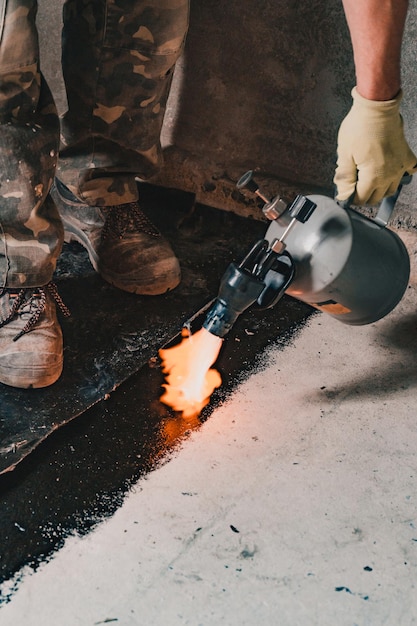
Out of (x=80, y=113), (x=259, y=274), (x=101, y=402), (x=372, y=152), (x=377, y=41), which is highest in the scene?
(x=377, y=41)

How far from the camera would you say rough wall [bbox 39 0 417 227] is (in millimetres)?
2320

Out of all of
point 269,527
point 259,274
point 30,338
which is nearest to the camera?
point 269,527

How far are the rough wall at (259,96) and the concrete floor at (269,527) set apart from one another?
86 centimetres

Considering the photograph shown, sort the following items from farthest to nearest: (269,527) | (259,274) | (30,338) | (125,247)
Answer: (125,247)
(30,338)
(259,274)
(269,527)

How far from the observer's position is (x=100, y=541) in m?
1.40

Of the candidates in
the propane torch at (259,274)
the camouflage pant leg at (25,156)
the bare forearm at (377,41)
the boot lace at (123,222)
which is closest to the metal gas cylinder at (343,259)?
the propane torch at (259,274)

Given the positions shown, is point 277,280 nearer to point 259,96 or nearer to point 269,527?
point 269,527

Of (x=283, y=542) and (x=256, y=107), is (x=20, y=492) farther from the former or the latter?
(x=256, y=107)

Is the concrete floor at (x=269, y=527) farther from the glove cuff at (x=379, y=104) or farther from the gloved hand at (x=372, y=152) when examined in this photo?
the glove cuff at (x=379, y=104)

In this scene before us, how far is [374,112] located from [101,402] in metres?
0.96

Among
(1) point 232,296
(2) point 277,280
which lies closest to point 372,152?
(2) point 277,280

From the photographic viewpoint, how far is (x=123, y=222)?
7.47ft

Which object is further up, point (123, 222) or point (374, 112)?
point (374, 112)

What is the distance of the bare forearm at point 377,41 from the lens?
152 cm
